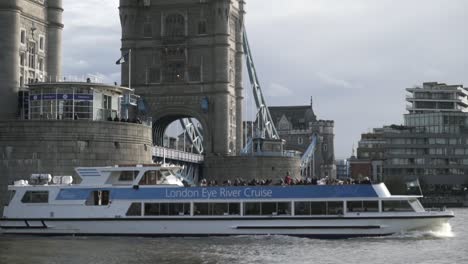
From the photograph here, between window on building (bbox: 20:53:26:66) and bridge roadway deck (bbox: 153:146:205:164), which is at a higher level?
window on building (bbox: 20:53:26:66)

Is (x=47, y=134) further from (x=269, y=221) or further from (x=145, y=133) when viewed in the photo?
(x=269, y=221)

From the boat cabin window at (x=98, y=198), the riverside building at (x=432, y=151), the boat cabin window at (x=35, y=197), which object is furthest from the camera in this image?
the riverside building at (x=432, y=151)

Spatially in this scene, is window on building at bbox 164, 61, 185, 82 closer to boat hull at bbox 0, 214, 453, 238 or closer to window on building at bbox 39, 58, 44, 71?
window on building at bbox 39, 58, 44, 71

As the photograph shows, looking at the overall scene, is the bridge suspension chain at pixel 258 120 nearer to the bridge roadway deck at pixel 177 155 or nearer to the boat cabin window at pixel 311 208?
the bridge roadway deck at pixel 177 155

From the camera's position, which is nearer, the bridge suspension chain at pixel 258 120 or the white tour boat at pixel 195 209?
the white tour boat at pixel 195 209

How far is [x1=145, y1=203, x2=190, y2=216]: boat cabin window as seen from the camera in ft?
159

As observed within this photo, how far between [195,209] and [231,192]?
7.29 feet

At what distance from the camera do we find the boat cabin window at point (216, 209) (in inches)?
1899

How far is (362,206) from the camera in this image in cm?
4722

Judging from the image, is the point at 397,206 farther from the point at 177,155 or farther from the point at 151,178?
the point at 177,155

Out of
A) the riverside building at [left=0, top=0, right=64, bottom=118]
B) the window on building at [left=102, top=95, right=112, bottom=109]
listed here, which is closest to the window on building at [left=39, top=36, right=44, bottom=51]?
the riverside building at [left=0, top=0, right=64, bottom=118]

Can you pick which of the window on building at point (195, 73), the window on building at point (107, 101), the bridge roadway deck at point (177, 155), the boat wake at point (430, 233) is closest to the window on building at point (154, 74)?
the window on building at point (195, 73)

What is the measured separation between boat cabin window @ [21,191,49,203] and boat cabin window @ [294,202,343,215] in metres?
14.1

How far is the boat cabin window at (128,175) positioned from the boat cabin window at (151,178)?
1.63ft
